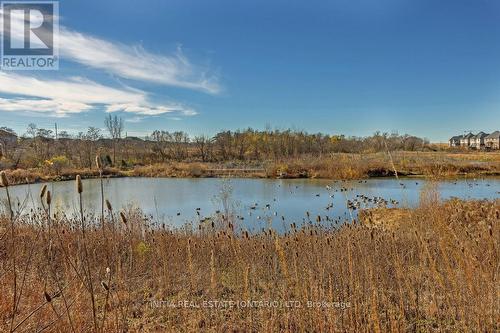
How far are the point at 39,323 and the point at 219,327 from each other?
1184mm

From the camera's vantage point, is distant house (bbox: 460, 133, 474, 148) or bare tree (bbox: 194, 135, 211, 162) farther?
distant house (bbox: 460, 133, 474, 148)

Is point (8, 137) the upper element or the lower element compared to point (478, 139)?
lower

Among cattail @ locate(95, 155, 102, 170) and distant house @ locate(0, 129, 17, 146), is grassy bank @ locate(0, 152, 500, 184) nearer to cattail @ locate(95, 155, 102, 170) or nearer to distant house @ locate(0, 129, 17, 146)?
distant house @ locate(0, 129, 17, 146)

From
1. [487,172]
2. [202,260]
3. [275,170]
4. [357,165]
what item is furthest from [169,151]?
[202,260]

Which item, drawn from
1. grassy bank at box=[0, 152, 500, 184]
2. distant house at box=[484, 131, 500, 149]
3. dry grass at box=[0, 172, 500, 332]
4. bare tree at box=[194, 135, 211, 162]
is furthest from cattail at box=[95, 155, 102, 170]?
distant house at box=[484, 131, 500, 149]

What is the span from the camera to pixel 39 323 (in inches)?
84.9

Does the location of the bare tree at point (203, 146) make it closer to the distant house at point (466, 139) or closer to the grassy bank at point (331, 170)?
the grassy bank at point (331, 170)

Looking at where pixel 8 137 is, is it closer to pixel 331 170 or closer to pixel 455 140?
pixel 331 170

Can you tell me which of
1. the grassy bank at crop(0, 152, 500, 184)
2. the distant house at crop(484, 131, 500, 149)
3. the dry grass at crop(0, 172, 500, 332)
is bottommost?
the dry grass at crop(0, 172, 500, 332)

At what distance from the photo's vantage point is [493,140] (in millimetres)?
70938

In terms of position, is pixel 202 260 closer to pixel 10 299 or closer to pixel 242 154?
pixel 10 299

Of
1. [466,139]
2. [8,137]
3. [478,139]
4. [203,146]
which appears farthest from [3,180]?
[466,139]

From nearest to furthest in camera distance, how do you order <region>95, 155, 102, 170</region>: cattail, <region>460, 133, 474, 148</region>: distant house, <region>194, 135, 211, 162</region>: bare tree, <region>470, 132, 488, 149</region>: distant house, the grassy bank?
1. <region>95, 155, 102, 170</region>: cattail
2. the grassy bank
3. <region>194, 135, 211, 162</region>: bare tree
4. <region>470, 132, 488, 149</region>: distant house
5. <region>460, 133, 474, 148</region>: distant house

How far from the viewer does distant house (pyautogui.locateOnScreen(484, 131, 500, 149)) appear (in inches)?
2685
